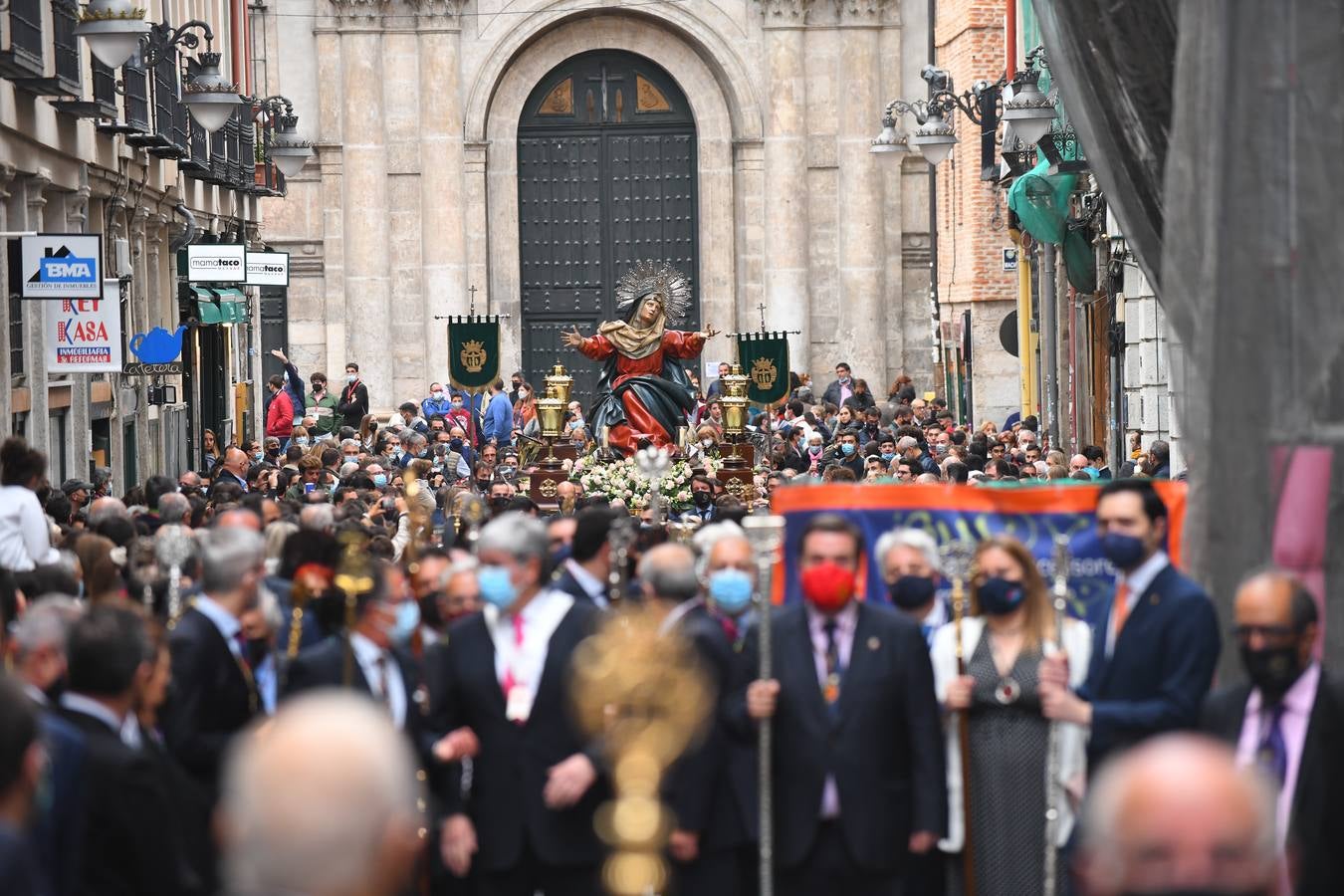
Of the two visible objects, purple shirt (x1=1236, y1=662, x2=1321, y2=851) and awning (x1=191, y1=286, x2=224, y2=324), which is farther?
awning (x1=191, y1=286, x2=224, y2=324)

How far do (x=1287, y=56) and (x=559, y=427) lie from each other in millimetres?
14930

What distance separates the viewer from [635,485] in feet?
67.0

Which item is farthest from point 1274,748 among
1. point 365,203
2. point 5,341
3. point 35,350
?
point 365,203

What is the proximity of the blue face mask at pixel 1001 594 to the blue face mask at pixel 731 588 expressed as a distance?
879 millimetres

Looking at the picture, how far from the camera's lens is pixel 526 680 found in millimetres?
8352

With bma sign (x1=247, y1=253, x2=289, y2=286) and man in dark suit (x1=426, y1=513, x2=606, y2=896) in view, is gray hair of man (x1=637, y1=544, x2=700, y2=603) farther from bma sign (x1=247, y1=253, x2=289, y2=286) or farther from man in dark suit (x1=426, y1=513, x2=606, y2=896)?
bma sign (x1=247, y1=253, x2=289, y2=286)

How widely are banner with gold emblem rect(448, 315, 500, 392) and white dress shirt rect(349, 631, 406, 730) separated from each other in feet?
57.1

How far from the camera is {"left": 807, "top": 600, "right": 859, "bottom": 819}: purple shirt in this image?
8.36 m

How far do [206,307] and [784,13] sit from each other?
12896 millimetres

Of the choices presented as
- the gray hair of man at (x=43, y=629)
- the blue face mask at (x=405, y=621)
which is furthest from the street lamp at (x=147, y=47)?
the gray hair of man at (x=43, y=629)

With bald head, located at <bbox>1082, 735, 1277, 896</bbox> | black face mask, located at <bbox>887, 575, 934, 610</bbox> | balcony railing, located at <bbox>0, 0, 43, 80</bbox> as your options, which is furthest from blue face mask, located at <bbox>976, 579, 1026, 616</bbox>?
balcony railing, located at <bbox>0, 0, 43, 80</bbox>

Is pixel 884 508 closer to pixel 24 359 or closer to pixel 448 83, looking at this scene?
pixel 24 359

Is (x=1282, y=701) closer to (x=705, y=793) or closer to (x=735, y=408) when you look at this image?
(x=705, y=793)

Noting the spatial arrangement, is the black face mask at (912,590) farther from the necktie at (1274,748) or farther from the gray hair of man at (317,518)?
the gray hair of man at (317,518)
